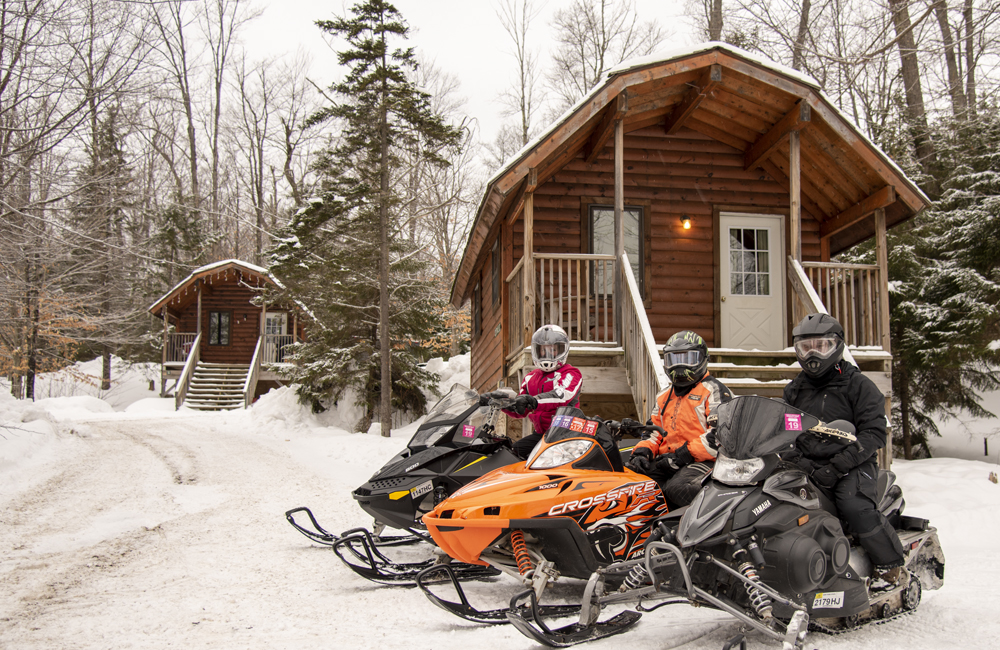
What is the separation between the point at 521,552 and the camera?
10.4ft

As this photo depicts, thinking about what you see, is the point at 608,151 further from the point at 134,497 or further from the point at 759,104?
the point at 134,497

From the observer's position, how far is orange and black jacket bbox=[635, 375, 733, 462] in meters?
3.78

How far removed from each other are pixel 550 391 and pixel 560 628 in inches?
Answer: 66.0

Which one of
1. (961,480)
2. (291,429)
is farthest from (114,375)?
(961,480)

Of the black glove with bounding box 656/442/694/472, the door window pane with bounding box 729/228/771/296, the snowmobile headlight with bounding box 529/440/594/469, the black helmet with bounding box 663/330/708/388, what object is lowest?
the black glove with bounding box 656/442/694/472

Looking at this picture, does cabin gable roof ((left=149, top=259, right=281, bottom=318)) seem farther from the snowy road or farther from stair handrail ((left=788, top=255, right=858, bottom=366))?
stair handrail ((left=788, top=255, right=858, bottom=366))

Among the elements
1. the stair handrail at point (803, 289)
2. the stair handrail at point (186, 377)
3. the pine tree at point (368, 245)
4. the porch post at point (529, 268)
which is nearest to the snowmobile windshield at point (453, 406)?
the porch post at point (529, 268)

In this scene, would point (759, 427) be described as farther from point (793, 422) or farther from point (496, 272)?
point (496, 272)

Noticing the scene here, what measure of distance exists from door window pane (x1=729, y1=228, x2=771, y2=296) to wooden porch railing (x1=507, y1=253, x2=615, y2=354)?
1.85 meters

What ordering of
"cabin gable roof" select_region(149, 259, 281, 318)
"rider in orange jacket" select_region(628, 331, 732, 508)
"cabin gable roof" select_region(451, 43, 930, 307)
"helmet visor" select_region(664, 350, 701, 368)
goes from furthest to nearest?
"cabin gable roof" select_region(149, 259, 281, 318)
"cabin gable roof" select_region(451, 43, 930, 307)
"helmet visor" select_region(664, 350, 701, 368)
"rider in orange jacket" select_region(628, 331, 732, 508)

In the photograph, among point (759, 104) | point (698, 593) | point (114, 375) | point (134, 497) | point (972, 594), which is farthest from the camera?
point (114, 375)

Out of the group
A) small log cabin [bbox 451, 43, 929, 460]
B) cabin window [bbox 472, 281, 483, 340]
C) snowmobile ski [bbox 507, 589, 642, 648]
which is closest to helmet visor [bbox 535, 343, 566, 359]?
snowmobile ski [bbox 507, 589, 642, 648]

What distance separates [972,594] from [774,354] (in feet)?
13.2

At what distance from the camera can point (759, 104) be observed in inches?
352
